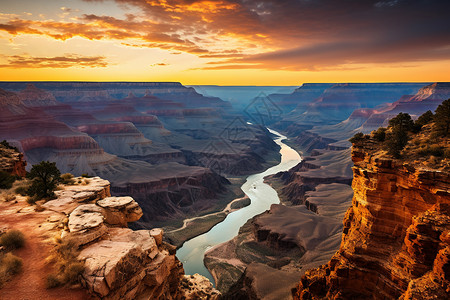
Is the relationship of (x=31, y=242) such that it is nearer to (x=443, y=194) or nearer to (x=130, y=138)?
(x=443, y=194)

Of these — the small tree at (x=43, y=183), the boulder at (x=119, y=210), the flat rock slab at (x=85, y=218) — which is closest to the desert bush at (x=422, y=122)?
the boulder at (x=119, y=210)

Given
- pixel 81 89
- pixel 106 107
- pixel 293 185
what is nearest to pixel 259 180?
pixel 293 185

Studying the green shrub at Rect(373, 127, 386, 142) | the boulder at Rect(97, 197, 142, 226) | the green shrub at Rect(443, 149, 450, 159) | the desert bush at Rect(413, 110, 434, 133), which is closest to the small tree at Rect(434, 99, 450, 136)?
the desert bush at Rect(413, 110, 434, 133)

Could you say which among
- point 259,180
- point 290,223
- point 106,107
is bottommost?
point 259,180

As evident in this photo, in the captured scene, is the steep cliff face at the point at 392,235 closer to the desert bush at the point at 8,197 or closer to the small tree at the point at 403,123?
the small tree at the point at 403,123

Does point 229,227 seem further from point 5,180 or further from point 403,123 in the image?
point 403,123

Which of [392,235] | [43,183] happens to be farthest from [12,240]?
[392,235]

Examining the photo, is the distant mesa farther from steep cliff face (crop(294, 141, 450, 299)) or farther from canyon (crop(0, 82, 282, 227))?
steep cliff face (crop(294, 141, 450, 299))
